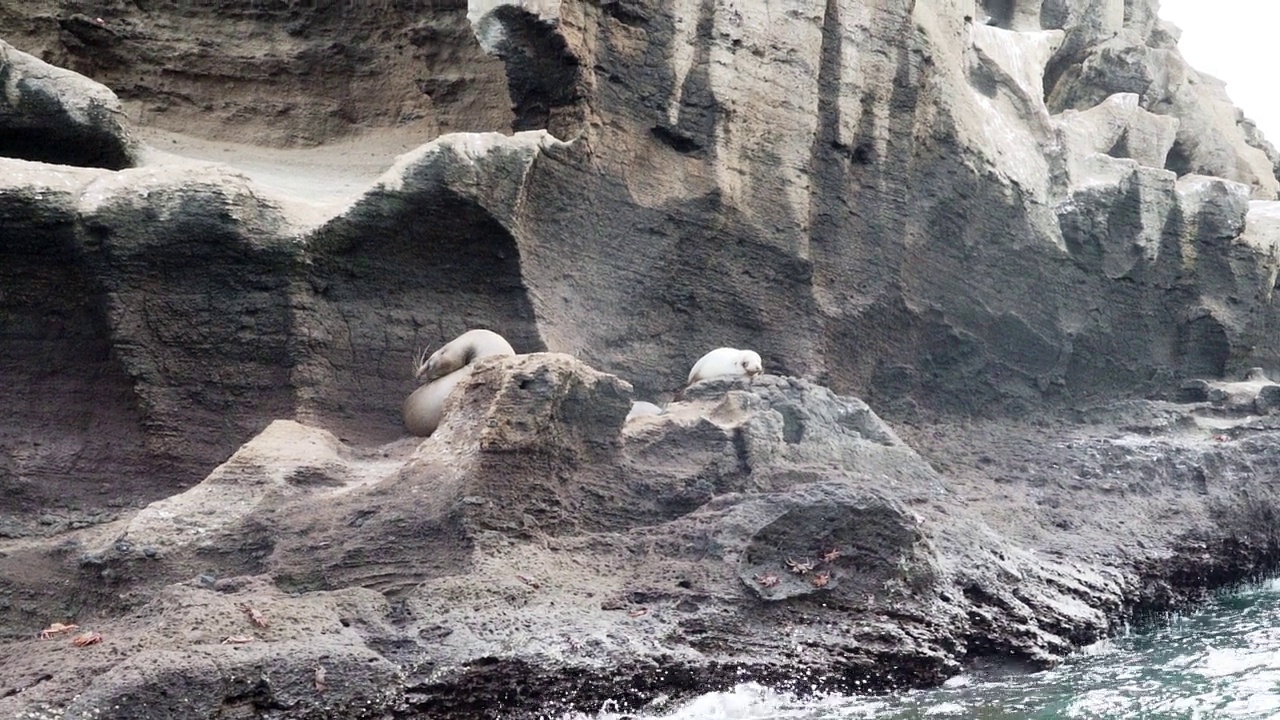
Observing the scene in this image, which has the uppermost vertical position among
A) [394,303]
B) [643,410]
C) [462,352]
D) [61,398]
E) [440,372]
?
[394,303]

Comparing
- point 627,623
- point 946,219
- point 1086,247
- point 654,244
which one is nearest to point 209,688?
point 627,623

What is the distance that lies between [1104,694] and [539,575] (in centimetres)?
273

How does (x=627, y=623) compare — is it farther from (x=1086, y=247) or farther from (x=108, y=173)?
(x=1086, y=247)

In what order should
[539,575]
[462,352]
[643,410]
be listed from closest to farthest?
[539,575]
[462,352]
[643,410]

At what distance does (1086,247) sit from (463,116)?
570 centimetres

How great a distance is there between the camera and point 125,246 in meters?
7.72

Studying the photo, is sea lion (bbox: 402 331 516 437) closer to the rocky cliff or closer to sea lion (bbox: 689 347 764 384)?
the rocky cliff

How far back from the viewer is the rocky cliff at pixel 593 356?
20.6 ft

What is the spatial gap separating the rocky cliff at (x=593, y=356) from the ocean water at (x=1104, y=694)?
0.16m

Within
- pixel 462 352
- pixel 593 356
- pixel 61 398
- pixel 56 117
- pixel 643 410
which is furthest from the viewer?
pixel 593 356

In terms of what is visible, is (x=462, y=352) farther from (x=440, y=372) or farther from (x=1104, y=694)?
(x=1104, y=694)

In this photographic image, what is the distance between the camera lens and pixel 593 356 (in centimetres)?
953

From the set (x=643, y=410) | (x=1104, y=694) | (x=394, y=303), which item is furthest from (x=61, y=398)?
(x=1104, y=694)

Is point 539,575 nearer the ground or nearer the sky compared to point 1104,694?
nearer the sky
